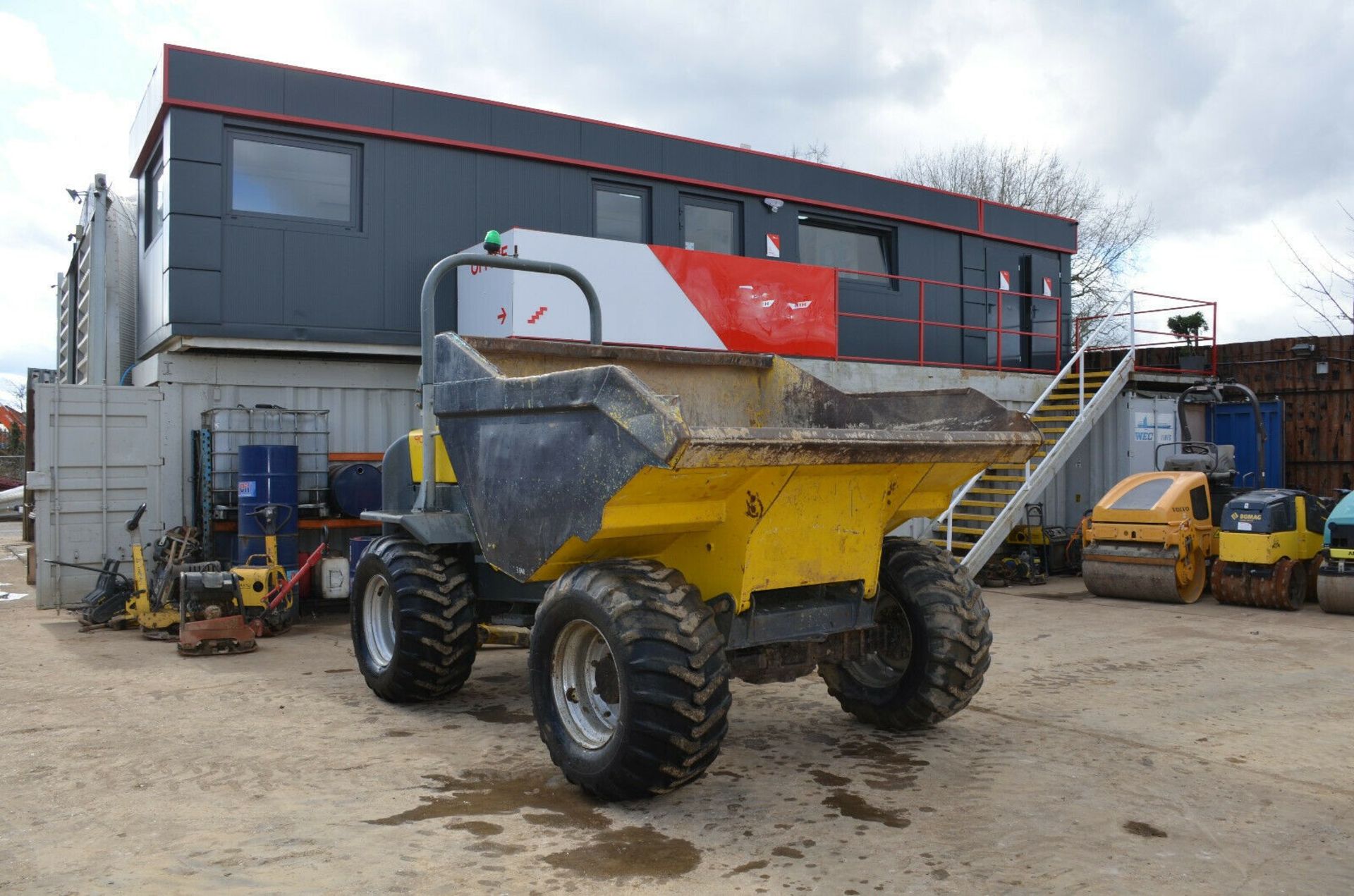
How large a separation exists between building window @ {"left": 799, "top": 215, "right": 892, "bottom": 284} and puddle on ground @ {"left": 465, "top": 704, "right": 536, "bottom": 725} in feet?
30.6

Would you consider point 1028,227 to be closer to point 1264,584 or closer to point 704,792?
point 1264,584

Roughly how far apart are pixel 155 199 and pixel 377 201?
2728 mm

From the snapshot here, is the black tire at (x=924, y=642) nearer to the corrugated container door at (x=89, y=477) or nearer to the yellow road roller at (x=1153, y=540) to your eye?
the yellow road roller at (x=1153, y=540)

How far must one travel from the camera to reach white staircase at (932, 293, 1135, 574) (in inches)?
487

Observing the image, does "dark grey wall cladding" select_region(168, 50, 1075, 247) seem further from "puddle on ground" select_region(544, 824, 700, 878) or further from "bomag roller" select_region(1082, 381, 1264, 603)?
"puddle on ground" select_region(544, 824, 700, 878)

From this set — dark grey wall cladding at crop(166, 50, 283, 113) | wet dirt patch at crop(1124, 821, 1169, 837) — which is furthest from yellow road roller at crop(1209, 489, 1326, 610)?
dark grey wall cladding at crop(166, 50, 283, 113)

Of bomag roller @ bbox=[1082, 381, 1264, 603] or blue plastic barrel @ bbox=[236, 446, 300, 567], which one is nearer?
blue plastic barrel @ bbox=[236, 446, 300, 567]

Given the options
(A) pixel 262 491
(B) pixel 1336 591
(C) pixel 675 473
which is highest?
(C) pixel 675 473

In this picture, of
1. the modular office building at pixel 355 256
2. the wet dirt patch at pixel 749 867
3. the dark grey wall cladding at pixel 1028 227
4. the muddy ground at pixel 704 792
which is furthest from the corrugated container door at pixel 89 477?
the dark grey wall cladding at pixel 1028 227

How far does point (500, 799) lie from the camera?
4.70 m

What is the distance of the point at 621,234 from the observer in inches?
511

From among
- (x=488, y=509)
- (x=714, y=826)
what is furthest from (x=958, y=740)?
(x=488, y=509)

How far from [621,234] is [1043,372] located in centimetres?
619

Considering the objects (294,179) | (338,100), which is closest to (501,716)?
(294,179)
